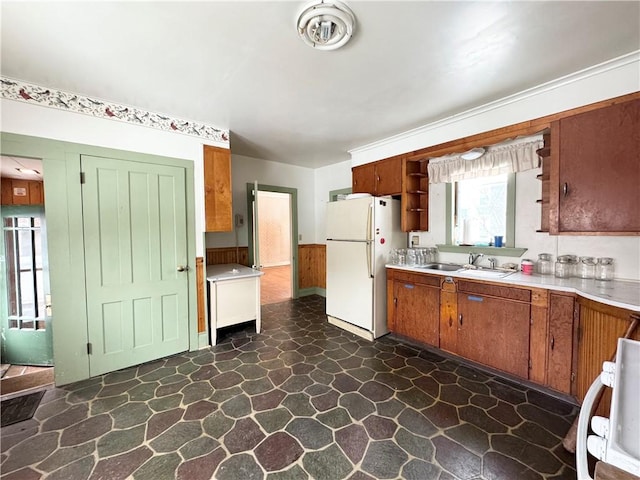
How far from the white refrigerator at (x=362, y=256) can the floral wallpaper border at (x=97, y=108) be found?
1912 millimetres

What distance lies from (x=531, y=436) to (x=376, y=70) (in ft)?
9.20

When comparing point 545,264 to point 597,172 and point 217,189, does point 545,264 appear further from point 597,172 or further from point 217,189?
point 217,189

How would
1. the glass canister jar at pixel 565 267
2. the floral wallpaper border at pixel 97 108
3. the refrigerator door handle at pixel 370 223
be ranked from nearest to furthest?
the floral wallpaper border at pixel 97 108 → the glass canister jar at pixel 565 267 → the refrigerator door handle at pixel 370 223

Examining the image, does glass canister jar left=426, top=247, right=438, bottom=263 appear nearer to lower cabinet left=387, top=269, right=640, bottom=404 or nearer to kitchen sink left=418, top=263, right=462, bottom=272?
kitchen sink left=418, top=263, right=462, bottom=272

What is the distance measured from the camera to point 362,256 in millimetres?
3293

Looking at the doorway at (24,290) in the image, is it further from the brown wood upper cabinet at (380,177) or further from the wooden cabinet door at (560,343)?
the wooden cabinet door at (560,343)

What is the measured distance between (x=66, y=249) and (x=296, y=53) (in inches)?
101

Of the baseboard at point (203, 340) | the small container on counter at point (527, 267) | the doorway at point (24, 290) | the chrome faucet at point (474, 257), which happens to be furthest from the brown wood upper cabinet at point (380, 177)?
the doorway at point (24, 290)

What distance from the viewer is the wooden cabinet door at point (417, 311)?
9.30 feet

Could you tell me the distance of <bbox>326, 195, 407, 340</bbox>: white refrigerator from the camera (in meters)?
3.21

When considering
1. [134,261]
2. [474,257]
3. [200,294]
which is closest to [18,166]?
[134,261]

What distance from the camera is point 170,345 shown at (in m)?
2.88

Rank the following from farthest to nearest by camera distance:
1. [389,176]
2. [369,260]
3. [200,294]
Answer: [389,176]
[369,260]
[200,294]

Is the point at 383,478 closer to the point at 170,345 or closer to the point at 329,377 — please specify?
the point at 329,377
